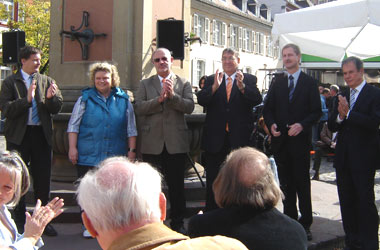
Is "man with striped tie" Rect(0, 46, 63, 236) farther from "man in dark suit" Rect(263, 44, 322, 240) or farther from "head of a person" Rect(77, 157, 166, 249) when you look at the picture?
"head of a person" Rect(77, 157, 166, 249)

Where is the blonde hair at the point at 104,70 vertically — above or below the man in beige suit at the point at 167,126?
above

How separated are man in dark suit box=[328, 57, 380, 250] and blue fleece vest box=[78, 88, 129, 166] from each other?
7.31 feet

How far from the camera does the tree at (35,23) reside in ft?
77.8

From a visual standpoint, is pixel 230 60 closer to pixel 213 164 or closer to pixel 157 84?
pixel 157 84

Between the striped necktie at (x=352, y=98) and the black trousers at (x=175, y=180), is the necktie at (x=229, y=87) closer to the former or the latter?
the black trousers at (x=175, y=180)

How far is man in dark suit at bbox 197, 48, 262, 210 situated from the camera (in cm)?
498

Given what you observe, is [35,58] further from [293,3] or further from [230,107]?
[293,3]

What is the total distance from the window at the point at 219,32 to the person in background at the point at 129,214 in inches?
1551

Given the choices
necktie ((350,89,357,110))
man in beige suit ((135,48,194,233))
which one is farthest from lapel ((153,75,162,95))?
necktie ((350,89,357,110))

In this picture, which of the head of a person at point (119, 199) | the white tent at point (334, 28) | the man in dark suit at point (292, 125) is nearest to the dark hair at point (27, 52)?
the man in dark suit at point (292, 125)

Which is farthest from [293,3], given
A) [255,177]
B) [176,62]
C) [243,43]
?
[255,177]

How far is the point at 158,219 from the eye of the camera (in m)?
1.61

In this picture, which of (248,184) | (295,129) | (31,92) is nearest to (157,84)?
(31,92)

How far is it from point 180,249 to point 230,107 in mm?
3603
